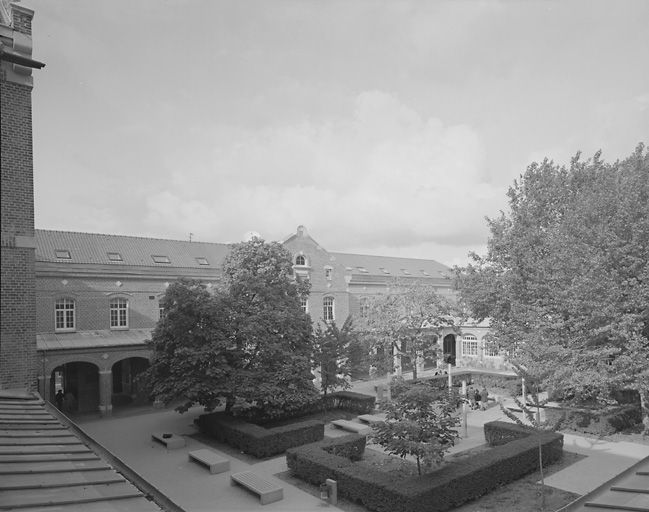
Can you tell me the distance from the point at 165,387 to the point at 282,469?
20.4 feet

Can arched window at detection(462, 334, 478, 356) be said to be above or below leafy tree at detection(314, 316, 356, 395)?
below

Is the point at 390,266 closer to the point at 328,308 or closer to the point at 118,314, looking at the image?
the point at 328,308

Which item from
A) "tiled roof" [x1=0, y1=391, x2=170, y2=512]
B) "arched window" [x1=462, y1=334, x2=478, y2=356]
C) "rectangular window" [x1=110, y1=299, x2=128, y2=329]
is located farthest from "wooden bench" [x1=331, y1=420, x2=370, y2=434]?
"arched window" [x1=462, y1=334, x2=478, y2=356]

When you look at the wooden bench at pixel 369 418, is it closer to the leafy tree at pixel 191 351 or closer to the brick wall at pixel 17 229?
the leafy tree at pixel 191 351

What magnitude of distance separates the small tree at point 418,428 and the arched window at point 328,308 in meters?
23.6

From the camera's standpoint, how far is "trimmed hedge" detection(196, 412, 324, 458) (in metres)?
18.2

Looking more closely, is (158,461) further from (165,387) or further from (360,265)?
(360,265)

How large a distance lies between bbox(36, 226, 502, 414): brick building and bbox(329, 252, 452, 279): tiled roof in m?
8.91

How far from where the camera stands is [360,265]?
47531 mm

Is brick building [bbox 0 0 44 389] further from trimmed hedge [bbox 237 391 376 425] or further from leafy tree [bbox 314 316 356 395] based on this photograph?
leafy tree [bbox 314 316 356 395]

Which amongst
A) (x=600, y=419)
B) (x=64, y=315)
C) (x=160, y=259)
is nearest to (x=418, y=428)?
(x=600, y=419)

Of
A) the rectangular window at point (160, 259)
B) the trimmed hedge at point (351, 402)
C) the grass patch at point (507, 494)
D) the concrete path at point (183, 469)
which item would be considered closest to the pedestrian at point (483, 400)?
the trimmed hedge at point (351, 402)

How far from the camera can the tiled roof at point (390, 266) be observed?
154 feet

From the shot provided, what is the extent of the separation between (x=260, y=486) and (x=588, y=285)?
44.8ft
